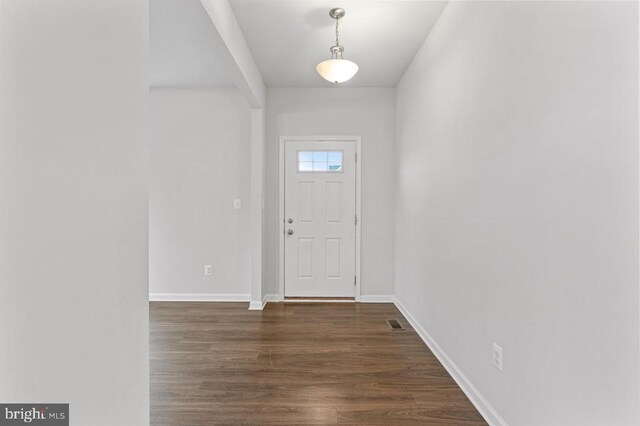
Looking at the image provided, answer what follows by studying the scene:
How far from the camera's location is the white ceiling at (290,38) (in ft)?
8.47

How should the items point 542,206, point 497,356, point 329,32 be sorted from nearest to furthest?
point 542,206, point 497,356, point 329,32

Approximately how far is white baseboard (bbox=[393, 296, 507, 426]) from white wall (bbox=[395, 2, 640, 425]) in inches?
1.9

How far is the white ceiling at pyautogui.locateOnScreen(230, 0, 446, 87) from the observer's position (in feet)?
8.62

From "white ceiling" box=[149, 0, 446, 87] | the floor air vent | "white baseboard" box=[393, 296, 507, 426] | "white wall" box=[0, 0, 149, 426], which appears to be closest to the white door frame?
"white ceiling" box=[149, 0, 446, 87]

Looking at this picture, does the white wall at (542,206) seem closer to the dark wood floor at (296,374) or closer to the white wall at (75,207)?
the dark wood floor at (296,374)

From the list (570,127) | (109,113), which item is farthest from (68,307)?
(570,127)

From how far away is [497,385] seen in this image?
71.6 inches

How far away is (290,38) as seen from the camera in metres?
3.12

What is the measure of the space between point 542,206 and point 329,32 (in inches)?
91.2

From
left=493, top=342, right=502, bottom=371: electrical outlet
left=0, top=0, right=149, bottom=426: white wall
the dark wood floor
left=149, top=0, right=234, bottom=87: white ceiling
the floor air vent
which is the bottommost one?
the floor air vent

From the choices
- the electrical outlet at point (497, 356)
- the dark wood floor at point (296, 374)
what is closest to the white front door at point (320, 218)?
the dark wood floor at point (296, 374)

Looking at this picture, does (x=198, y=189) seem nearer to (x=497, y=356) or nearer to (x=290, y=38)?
(x=290, y=38)

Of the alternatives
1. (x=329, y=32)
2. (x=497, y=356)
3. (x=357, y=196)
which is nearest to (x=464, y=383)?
(x=497, y=356)

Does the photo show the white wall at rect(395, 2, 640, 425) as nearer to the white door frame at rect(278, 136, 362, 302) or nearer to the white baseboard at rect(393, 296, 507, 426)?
the white baseboard at rect(393, 296, 507, 426)
